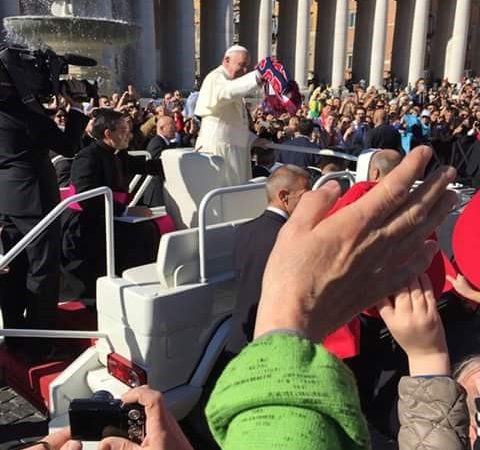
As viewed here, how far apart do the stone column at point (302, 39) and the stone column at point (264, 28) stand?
90.1 inches

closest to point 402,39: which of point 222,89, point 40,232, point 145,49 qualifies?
point 145,49

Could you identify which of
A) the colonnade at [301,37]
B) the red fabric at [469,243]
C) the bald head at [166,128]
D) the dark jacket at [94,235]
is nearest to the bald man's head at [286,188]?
the dark jacket at [94,235]

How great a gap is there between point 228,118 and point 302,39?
3925 cm

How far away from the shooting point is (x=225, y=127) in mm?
5133

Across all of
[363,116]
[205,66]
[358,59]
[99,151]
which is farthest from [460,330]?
[358,59]

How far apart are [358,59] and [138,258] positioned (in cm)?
4931

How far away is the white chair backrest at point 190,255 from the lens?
10.8ft

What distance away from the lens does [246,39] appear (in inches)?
1708

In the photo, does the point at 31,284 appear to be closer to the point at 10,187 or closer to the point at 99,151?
the point at 10,187

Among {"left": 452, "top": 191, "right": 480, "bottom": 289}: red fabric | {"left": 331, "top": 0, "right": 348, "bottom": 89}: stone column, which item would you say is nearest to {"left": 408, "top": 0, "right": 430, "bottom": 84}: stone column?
{"left": 331, "top": 0, "right": 348, "bottom": 89}: stone column

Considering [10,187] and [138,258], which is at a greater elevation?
[10,187]

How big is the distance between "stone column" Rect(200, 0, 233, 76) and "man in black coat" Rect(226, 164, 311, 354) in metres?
36.1

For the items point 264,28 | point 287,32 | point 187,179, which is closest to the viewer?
point 187,179

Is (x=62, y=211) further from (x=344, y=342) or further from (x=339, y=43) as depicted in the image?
(x=339, y=43)
